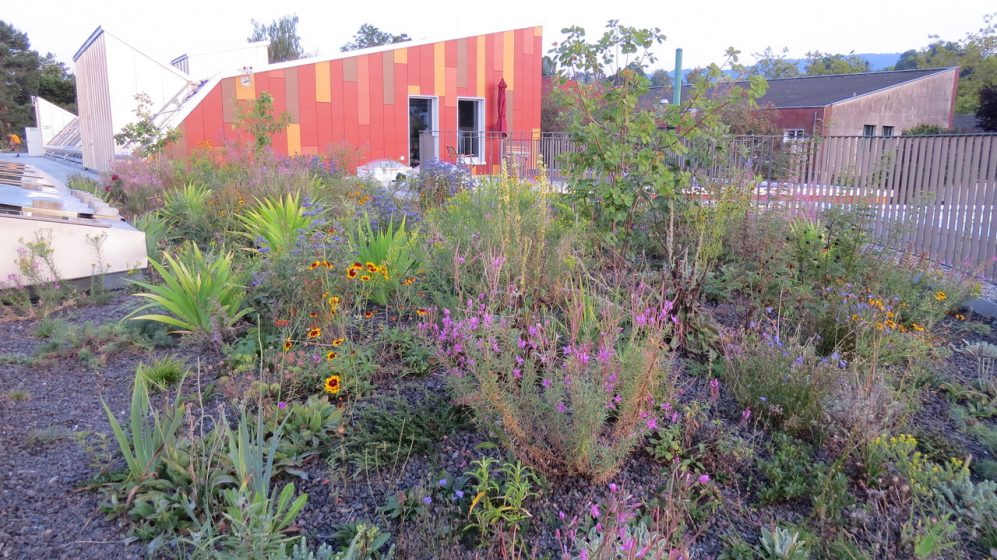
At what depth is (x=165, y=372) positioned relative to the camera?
3.15 m

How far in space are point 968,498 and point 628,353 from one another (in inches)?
50.9

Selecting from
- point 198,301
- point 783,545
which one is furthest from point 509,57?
point 783,545

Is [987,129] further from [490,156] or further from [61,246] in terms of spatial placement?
[61,246]

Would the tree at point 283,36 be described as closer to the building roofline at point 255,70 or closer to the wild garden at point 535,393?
the building roofline at point 255,70

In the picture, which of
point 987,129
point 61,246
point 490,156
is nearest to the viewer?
point 61,246

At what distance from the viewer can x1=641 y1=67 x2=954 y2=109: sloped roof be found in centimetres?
2958

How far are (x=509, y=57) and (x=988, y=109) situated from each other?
2281cm

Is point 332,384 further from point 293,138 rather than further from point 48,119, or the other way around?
point 48,119

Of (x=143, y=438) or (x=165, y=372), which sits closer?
(x=143, y=438)

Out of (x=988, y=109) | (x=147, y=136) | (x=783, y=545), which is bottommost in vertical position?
(x=783, y=545)

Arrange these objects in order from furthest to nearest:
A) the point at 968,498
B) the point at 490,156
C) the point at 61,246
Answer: the point at 490,156, the point at 61,246, the point at 968,498

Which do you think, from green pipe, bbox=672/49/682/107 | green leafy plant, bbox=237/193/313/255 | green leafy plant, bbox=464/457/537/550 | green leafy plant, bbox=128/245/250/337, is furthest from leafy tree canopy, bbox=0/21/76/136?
green leafy plant, bbox=464/457/537/550

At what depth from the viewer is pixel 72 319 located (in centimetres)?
424

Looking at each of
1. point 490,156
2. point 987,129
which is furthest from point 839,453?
point 987,129
